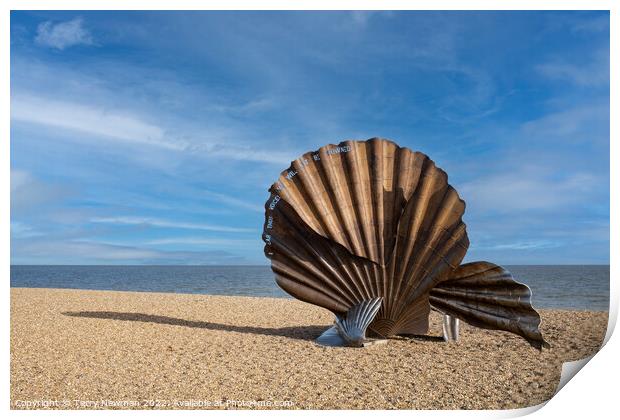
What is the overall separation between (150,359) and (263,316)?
14.8 feet

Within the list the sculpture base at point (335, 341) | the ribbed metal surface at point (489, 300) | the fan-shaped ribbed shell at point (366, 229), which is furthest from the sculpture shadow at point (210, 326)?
the ribbed metal surface at point (489, 300)

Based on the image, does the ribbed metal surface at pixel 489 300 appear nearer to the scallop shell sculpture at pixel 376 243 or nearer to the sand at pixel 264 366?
the scallop shell sculpture at pixel 376 243

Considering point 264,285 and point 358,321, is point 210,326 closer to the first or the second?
point 358,321

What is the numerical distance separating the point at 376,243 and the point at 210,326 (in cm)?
335

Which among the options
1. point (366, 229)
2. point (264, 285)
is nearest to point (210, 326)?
point (366, 229)

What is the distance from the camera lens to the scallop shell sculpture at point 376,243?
6.49 m

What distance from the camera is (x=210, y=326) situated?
835cm

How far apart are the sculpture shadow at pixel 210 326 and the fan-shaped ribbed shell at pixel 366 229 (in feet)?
3.83

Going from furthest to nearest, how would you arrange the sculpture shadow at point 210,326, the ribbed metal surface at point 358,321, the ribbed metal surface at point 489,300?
the sculpture shadow at point 210,326 → the ribbed metal surface at point 358,321 → the ribbed metal surface at point 489,300
